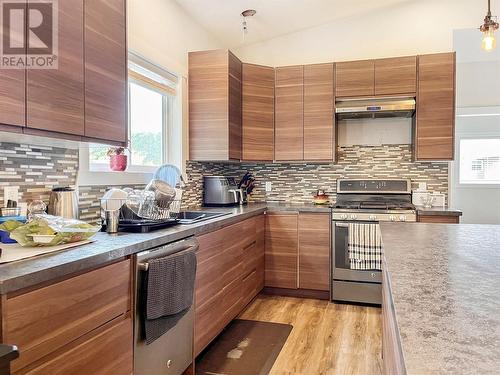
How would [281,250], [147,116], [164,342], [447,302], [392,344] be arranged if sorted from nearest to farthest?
[447,302], [392,344], [164,342], [147,116], [281,250]

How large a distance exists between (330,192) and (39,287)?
337 cm

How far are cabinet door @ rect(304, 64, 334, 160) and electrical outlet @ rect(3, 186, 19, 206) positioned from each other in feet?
8.80

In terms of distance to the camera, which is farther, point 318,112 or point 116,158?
point 318,112

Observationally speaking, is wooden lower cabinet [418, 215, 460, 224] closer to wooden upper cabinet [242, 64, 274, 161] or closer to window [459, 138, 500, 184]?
wooden upper cabinet [242, 64, 274, 161]

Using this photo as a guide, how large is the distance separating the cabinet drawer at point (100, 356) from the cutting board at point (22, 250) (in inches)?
13.5

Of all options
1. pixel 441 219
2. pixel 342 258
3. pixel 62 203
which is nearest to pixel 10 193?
pixel 62 203

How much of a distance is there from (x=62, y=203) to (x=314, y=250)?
235cm

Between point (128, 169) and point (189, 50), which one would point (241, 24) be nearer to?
point (189, 50)

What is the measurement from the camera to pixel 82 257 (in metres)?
1.30

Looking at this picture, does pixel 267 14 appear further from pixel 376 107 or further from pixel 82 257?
pixel 82 257

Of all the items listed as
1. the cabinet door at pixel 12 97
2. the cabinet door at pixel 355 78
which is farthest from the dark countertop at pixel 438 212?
the cabinet door at pixel 12 97

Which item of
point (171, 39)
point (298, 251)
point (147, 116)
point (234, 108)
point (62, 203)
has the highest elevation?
point (171, 39)

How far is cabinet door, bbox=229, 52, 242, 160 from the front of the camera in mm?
3492

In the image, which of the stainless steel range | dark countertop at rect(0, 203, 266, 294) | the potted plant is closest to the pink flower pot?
the potted plant
